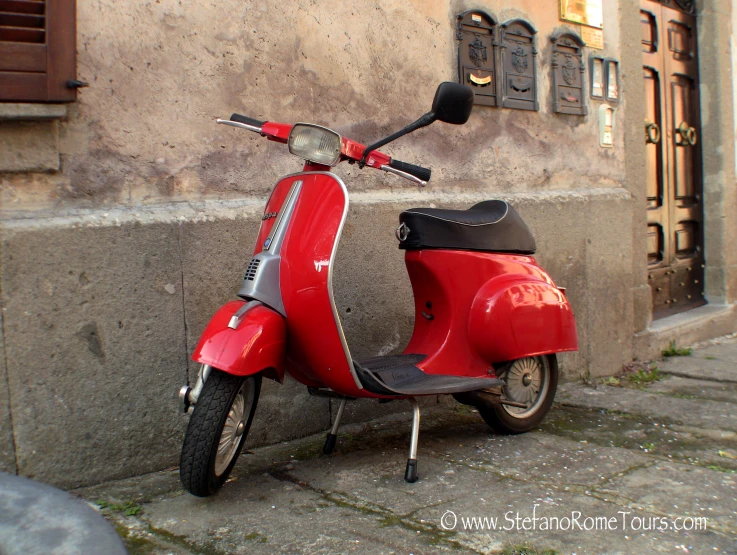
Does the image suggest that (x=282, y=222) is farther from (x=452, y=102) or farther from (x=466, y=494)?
(x=466, y=494)

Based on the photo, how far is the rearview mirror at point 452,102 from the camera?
2787 mm

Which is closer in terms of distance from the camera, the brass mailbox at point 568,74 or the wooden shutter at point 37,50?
the wooden shutter at point 37,50

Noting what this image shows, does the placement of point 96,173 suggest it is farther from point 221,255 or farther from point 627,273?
point 627,273

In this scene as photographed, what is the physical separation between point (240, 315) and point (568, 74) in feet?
11.1

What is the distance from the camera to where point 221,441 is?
2.63m

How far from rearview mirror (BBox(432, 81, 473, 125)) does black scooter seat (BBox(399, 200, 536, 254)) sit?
1.70 feet

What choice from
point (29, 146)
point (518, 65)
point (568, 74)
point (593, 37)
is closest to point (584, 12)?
point (593, 37)

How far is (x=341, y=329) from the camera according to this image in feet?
9.19

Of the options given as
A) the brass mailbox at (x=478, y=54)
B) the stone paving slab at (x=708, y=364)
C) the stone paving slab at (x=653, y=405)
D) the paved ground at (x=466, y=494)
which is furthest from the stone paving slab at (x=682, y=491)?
the brass mailbox at (x=478, y=54)

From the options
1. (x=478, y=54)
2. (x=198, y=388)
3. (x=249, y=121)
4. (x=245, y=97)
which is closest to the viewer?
(x=198, y=388)

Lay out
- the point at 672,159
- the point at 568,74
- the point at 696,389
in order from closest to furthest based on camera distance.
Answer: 1. the point at 696,389
2. the point at 568,74
3. the point at 672,159

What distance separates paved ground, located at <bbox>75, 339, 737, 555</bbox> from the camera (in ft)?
7.79

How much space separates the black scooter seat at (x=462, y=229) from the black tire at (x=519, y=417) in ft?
1.91

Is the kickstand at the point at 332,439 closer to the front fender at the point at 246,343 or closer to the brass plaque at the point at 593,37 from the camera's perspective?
the front fender at the point at 246,343
